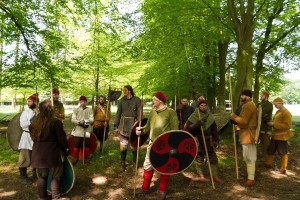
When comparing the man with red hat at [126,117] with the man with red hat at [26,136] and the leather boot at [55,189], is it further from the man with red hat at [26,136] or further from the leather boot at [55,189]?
the leather boot at [55,189]

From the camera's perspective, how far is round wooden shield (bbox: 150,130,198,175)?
14.7ft

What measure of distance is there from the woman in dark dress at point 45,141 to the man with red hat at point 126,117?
2.15 meters

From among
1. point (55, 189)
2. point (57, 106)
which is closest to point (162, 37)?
point (57, 106)

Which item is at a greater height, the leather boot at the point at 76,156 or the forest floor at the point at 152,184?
the leather boot at the point at 76,156

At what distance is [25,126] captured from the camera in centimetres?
512

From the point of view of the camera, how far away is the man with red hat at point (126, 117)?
245 inches

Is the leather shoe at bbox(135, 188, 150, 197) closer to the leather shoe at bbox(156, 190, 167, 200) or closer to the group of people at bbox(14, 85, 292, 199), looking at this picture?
the group of people at bbox(14, 85, 292, 199)

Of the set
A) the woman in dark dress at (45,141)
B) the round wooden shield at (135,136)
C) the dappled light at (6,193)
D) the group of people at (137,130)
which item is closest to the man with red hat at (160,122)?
the group of people at (137,130)

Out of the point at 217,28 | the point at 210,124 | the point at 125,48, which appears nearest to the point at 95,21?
the point at 125,48

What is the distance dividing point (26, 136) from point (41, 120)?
1.56 m

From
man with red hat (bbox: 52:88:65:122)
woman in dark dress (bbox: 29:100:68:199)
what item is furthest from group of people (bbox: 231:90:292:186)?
man with red hat (bbox: 52:88:65:122)

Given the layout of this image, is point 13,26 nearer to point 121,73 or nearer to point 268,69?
point 121,73

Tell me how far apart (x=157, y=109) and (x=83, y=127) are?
2.41 metres

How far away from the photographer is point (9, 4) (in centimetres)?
846
